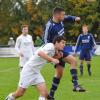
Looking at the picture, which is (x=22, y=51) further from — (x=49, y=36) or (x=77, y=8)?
(x=77, y=8)

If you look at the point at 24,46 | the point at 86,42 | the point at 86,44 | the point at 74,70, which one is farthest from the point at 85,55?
the point at 74,70

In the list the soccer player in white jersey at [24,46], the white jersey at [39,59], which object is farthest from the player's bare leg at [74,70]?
the soccer player in white jersey at [24,46]

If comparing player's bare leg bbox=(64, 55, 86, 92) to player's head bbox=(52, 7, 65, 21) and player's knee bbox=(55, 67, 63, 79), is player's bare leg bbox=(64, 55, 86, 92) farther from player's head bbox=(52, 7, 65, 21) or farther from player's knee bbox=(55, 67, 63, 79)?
player's head bbox=(52, 7, 65, 21)

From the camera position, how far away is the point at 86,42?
21703 mm

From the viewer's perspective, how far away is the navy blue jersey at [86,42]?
21.5 meters

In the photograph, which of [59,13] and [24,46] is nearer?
[59,13]

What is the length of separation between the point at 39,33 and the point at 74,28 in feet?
24.3

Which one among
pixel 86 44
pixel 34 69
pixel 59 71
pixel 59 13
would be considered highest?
pixel 59 13

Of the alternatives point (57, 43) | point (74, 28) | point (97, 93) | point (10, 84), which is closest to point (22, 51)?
point (10, 84)

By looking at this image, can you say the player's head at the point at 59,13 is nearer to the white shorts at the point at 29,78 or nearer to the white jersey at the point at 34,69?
the white jersey at the point at 34,69

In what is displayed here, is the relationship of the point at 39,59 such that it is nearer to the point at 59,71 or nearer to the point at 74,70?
the point at 59,71

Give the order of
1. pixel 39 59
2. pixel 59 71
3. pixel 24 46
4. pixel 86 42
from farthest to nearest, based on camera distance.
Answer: pixel 86 42
pixel 24 46
pixel 59 71
pixel 39 59

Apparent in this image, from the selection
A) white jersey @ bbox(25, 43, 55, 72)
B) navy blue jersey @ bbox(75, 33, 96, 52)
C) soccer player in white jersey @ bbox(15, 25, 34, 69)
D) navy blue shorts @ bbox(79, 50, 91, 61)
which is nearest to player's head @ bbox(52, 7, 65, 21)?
white jersey @ bbox(25, 43, 55, 72)

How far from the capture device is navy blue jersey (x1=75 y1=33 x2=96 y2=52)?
70.4ft
